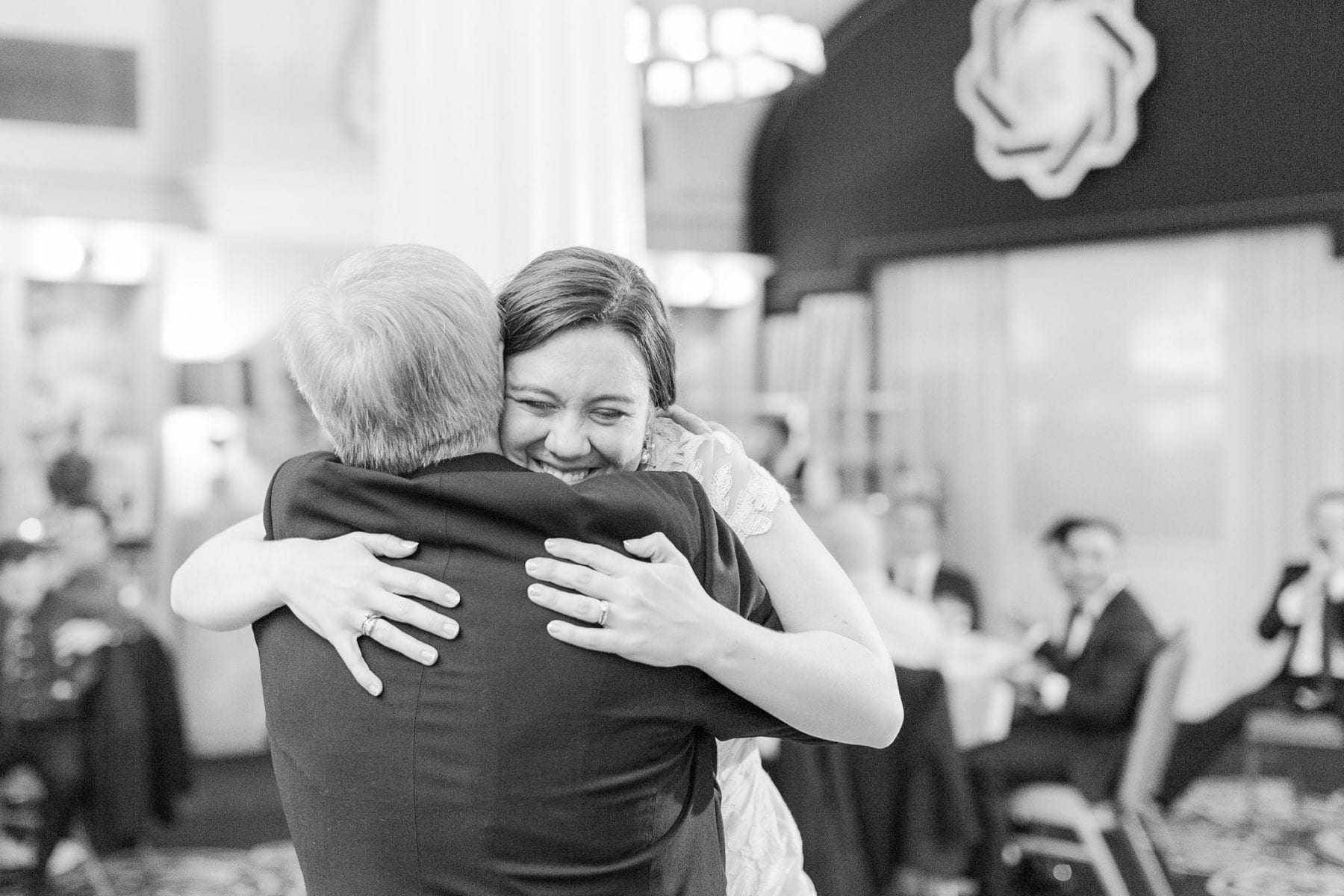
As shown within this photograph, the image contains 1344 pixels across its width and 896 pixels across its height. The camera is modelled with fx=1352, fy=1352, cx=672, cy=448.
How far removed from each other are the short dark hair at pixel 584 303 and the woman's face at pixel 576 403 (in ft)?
0.04

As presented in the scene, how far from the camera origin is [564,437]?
1.31 meters

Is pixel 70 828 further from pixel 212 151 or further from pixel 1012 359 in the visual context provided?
pixel 1012 359

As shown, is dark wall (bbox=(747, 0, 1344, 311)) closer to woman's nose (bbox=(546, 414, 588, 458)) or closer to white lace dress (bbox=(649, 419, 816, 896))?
white lace dress (bbox=(649, 419, 816, 896))

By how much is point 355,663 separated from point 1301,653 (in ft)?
19.8

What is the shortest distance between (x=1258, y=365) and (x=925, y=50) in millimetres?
2927

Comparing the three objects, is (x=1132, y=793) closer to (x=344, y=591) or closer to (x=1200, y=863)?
(x=1200, y=863)

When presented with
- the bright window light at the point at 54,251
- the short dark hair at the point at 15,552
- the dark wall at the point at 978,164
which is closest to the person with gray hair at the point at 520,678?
the short dark hair at the point at 15,552

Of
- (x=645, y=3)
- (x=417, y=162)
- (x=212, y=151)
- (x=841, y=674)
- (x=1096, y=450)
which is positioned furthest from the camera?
(x=645, y=3)

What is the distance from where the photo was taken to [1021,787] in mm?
4516

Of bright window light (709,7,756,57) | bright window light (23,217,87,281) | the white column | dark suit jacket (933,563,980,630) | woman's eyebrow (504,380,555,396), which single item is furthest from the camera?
bright window light (23,217,87,281)

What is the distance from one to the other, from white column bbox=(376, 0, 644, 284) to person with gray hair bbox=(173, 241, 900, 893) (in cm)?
78

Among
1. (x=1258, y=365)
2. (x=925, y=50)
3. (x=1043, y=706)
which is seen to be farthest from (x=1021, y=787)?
(x=925, y=50)

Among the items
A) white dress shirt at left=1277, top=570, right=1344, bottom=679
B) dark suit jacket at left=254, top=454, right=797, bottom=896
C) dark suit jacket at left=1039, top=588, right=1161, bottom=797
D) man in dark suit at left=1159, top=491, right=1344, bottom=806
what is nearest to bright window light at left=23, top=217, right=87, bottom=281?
dark suit jacket at left=1039, top=588, right=1161, bottom=797

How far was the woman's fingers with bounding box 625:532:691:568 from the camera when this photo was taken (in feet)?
3.74
